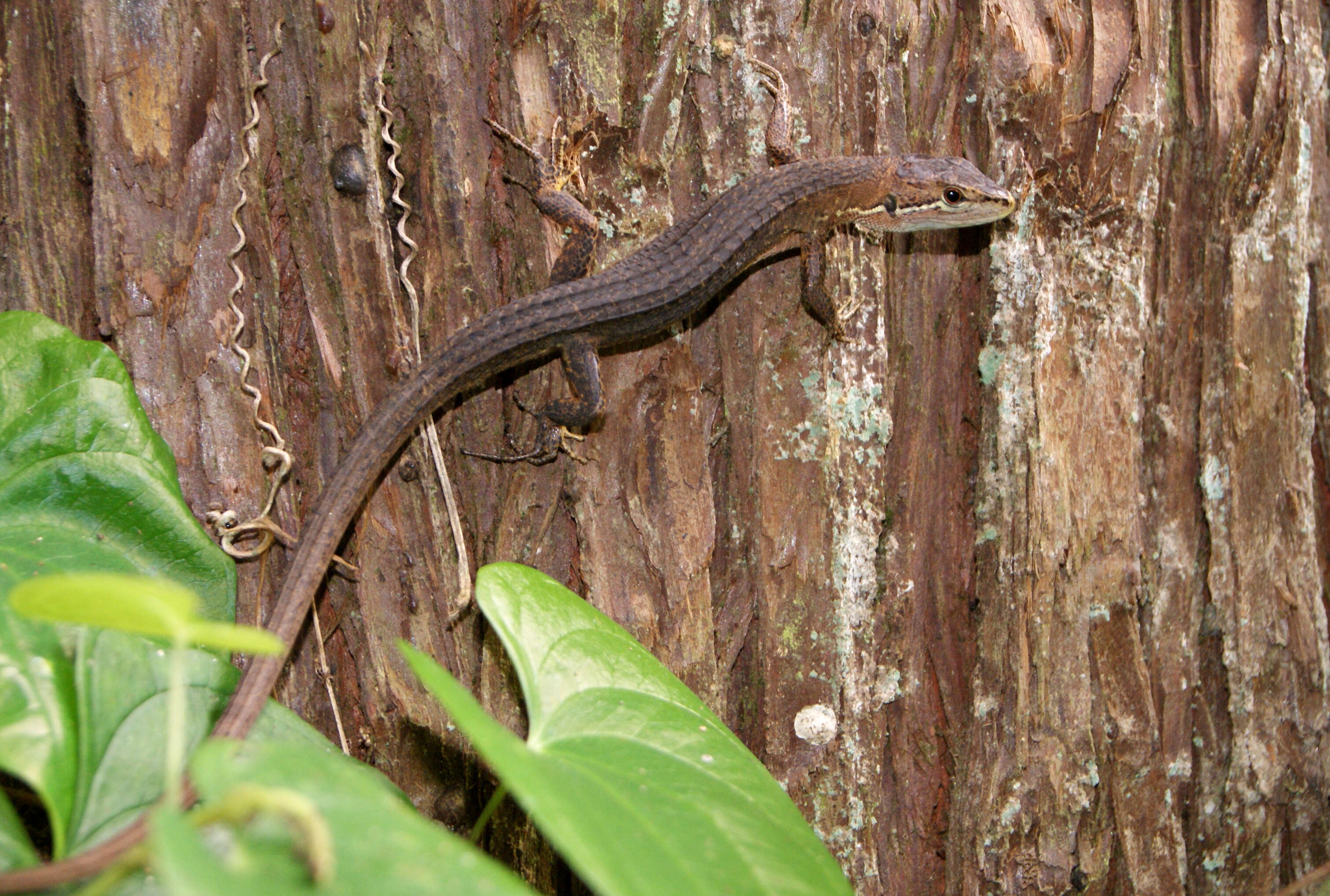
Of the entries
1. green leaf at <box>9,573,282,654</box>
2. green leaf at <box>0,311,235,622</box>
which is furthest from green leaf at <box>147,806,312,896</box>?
green leaf at <box>0,311,235,622</box>

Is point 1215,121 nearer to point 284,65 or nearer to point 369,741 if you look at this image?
point 284,65

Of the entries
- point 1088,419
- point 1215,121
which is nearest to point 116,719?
point 1088,419

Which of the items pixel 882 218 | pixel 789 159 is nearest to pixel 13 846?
pixel 789 159

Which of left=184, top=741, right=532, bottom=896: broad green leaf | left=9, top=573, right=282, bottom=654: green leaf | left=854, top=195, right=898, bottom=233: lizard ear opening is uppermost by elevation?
left=854, top=195, right=898, bottom=233: lizard ear opening

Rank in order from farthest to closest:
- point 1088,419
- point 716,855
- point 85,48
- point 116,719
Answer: point 1088,419 → point 85,48 → point 116,719 → point 716,855

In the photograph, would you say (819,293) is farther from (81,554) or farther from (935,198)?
(81,554)

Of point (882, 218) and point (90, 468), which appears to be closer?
point (90, 468)

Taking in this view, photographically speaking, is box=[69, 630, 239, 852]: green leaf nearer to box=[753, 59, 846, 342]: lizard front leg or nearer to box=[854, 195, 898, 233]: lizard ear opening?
box=[753, 59, 846, 342]: lizard front leg
